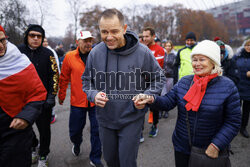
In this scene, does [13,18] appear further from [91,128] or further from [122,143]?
[122,143]

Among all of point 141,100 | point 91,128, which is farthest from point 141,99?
point 91,128

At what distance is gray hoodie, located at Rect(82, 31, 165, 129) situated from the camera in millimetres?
2000

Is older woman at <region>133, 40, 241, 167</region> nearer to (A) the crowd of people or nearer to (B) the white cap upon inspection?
(A) the crowd of people

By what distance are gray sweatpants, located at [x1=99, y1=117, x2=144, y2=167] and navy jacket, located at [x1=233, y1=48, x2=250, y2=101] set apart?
3.19 metres

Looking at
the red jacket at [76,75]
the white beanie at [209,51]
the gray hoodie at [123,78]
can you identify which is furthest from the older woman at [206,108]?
the red jacket at [76,75]

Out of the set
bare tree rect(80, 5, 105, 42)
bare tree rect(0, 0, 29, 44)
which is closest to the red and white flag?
bare tree rect(0, 0, 29, 44)

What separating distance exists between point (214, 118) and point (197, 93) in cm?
29

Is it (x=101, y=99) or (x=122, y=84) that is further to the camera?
(x=122, y=84)

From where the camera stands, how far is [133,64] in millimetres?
2002

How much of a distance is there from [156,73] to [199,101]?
0.57 metres

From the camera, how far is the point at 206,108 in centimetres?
179

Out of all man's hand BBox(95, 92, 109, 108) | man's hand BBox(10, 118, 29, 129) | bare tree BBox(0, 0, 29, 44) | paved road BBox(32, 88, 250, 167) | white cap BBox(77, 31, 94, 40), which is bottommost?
paved road BBox(32, 88, 250, 167)

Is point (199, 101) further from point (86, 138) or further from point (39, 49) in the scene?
point (86, 138)

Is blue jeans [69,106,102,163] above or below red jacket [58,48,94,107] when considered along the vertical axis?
below
